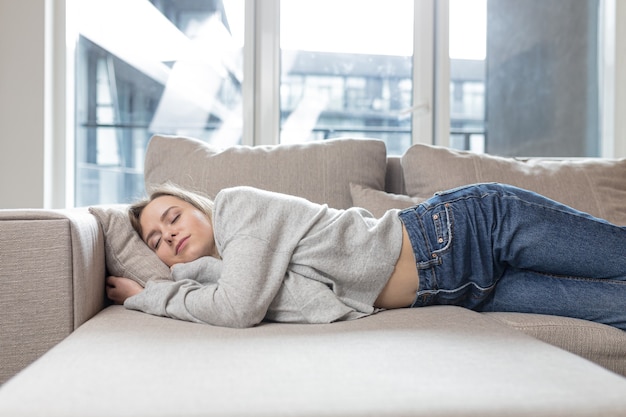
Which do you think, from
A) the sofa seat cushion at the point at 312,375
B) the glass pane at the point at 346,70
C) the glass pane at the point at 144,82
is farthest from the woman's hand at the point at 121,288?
the glass pane at the point at 346,70

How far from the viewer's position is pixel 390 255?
4.76ft

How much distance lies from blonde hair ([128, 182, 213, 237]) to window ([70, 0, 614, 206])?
1103mm

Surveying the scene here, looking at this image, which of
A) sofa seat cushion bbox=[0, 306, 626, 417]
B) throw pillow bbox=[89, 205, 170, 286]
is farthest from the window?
sofa seat cushion bbox=[0, 306, 626, 417]

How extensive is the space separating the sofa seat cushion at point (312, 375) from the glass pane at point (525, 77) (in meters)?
1.92

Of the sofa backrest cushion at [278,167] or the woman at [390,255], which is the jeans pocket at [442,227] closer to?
the woman at [390,255]

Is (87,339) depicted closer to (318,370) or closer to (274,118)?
(318,370)

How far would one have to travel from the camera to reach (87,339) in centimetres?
111

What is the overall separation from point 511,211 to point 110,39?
1.96 metres

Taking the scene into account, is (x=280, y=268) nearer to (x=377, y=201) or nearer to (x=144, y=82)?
(x=377, y=201)

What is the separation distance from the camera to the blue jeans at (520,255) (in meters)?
1.47

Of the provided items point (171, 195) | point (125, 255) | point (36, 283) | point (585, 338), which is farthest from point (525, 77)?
point (36, 283)

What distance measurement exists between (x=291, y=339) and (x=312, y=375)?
237 mm

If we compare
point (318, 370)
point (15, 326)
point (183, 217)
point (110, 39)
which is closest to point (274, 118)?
point (110, 39)

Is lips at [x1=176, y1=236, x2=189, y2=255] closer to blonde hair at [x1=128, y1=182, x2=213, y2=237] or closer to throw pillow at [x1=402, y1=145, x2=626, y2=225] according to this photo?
blonde hair at [x1=128, y1=182, x2=213, y2=237]
